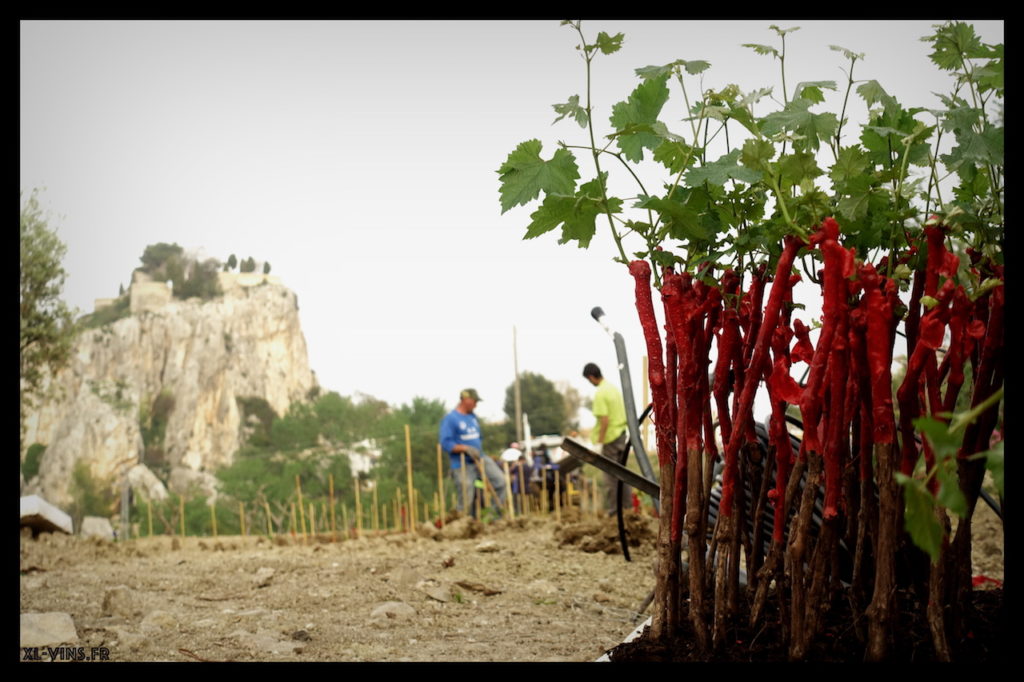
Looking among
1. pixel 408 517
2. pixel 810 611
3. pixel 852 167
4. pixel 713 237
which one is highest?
pixel 852 167

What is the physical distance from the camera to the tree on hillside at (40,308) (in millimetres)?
19297

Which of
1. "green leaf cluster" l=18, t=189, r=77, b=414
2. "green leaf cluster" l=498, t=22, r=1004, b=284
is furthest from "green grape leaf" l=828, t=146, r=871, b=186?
"green leaf cluster" l=18, t=189, r=77, b=414

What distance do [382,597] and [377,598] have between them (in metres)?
0.03

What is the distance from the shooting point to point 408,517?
8.97 m

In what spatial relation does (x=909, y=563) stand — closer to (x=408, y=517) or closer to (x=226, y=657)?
(x=226, y=657)

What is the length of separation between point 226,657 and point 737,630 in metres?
2.30

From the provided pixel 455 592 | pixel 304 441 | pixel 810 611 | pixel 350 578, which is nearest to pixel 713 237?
pixel 810 611

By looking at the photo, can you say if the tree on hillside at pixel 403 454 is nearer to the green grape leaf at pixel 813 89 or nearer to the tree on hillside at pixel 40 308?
the tree on hillside at pixel 40 308

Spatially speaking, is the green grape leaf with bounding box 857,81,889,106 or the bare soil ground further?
the bare soil ground

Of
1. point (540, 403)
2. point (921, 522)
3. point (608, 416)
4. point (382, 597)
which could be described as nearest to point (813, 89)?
point (921, 522)

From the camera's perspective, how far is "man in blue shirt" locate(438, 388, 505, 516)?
9.21 m

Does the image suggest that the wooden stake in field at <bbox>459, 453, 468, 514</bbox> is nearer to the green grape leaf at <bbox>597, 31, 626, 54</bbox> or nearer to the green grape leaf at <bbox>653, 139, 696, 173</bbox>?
the green grape leaf at <bbox>653, 139, 696, 173</bbox>

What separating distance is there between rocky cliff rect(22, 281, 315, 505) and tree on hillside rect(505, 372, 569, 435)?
1134 cm

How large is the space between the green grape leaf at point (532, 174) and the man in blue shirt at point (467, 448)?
294 inches
